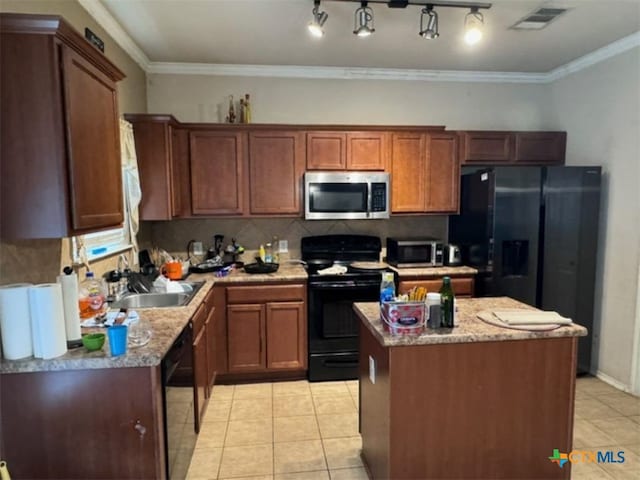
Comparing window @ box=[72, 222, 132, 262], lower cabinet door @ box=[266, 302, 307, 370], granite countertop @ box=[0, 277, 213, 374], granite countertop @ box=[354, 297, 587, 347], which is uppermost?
window @ box=[72, 222, 132, 262]

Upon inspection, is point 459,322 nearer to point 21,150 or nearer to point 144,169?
point 21,150

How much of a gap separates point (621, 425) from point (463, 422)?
1.67 metres

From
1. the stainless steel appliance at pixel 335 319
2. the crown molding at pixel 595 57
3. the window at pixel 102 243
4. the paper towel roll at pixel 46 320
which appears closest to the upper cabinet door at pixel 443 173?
the stainless steel appliance at pixel 335 319

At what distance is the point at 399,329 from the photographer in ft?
5.86

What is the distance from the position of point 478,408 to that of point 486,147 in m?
2.68

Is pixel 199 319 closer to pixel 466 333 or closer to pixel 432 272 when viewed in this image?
pixel 466 333

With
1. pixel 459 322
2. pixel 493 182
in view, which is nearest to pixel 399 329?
pixel 459 322

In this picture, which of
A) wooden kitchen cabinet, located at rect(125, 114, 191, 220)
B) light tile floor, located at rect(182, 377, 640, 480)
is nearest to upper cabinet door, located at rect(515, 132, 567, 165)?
light tile floor, located at rect(182, 377, 640, 480)

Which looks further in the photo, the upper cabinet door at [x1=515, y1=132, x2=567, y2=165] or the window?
the upper cabinet door at [x1=515, y1=132, x2=567, y2=165]

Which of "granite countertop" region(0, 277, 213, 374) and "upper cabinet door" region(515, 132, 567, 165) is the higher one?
"upper cabinet door" region(515, 132, 567, 165)

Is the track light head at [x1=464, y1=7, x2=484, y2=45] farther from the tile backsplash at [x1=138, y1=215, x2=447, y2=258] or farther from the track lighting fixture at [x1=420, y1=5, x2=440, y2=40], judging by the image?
the tile backsplash at [x1=138, y1=215, x2=447, y2=258]

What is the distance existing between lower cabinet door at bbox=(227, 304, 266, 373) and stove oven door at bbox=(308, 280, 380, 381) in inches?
16.5

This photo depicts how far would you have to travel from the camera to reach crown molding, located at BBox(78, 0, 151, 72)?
2.51m

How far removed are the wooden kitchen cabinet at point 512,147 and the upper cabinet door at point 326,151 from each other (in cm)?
113
